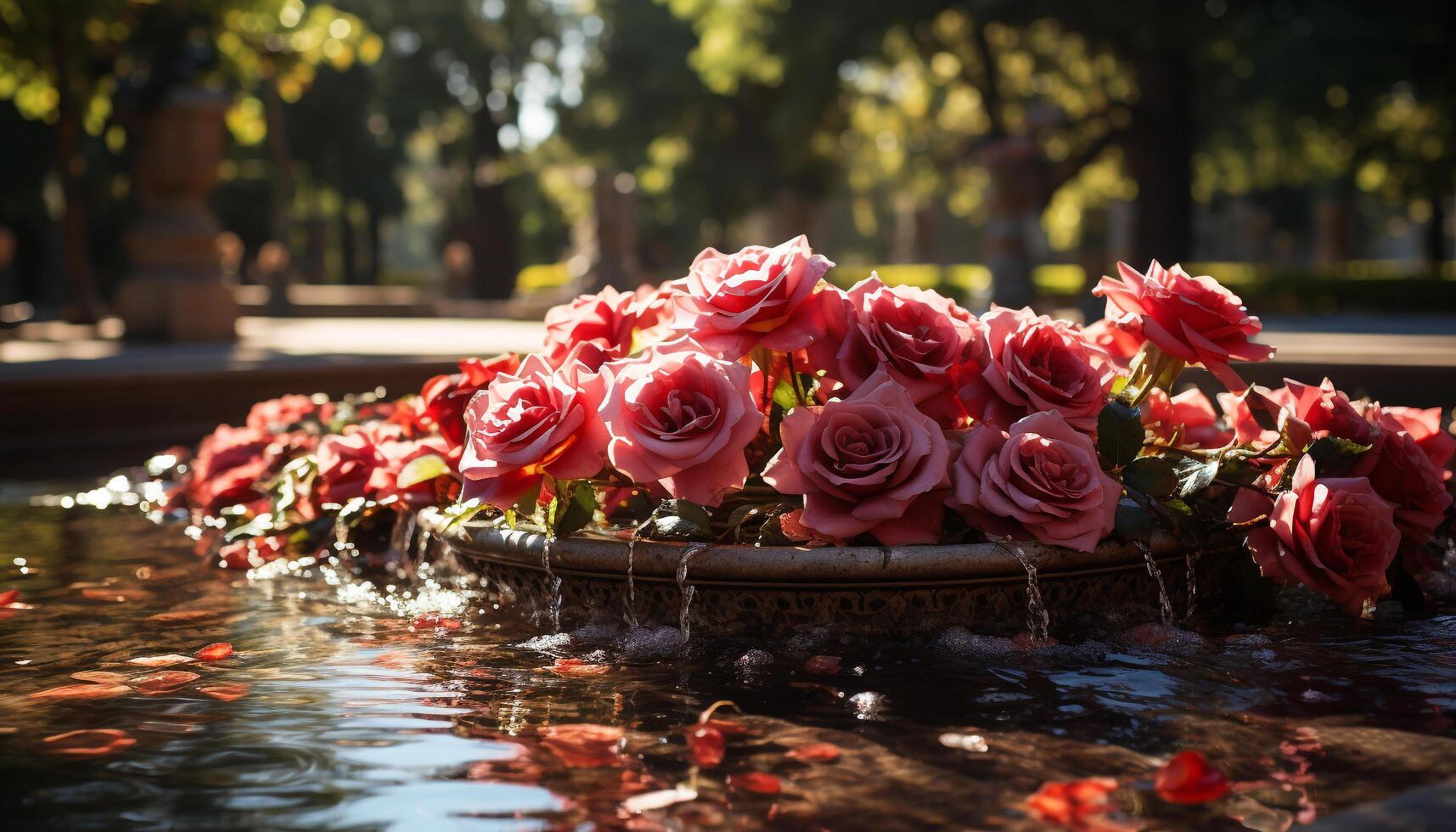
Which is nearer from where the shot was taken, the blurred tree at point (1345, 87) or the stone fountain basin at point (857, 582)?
the stone fountain basin at point (857, 582)

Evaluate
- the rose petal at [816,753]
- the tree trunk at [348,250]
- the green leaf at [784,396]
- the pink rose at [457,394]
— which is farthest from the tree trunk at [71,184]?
the tree trunk at [348,250]

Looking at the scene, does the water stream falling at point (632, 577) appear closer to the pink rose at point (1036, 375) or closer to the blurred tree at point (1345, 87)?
the pink rose at point (1036, 375)

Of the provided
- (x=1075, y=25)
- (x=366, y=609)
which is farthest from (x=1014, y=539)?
(x=1075, y=25)

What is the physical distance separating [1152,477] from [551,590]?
130 cm

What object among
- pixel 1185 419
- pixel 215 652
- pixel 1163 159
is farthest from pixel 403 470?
pixel 1163 159

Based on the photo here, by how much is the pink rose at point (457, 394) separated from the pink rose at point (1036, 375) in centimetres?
130

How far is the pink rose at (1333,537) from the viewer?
2.96 m

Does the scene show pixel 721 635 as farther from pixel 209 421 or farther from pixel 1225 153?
pixel 1225 153

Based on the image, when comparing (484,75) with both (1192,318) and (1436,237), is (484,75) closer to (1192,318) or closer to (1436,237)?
(1436,237)

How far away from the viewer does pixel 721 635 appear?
3.01 m

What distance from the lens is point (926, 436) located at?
110 inches

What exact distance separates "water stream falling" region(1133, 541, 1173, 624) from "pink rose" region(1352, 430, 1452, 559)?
1.79 feet

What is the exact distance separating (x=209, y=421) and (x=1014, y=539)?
5.74 m

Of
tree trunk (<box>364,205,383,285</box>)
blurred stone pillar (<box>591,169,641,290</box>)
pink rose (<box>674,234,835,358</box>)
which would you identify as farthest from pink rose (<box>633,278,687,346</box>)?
tree trunk (<box>364,205,383,285</box>)
